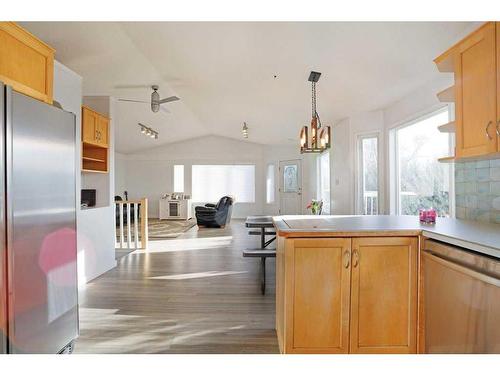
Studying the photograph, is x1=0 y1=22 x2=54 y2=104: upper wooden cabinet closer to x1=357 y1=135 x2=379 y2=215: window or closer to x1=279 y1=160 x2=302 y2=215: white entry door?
x1=357 y1=135 x2=379 y2=215: window

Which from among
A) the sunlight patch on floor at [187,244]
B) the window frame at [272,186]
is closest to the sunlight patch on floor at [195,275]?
the sunlight patch on floor at [187,244]

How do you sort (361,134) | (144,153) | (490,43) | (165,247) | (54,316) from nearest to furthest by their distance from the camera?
(490,43)
(54,316)
(361,134)
(165,247)
(144,153)

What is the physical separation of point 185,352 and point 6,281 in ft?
3.66

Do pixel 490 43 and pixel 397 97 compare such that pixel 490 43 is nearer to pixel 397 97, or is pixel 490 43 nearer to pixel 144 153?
pixel 397 97

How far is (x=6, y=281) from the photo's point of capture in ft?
4.55

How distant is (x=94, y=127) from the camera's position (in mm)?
3572

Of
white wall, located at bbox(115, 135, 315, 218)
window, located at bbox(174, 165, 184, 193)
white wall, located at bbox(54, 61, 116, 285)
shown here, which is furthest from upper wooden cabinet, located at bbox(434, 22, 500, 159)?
window, located at bbox(174, 165, 184, 193)

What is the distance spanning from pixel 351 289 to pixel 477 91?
4.60ft

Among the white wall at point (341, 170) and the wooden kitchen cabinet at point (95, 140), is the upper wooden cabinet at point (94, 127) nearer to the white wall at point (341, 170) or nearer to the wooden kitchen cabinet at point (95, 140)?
the wooden kitchen cabinet at point (95, 140)

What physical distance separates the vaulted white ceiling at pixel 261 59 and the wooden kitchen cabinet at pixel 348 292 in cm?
191

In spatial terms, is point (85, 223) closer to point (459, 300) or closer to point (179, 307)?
point (179, 307)

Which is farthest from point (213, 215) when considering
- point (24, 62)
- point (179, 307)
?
point (24, 62)

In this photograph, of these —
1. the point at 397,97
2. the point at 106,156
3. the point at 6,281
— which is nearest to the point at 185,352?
the point at 6,281
